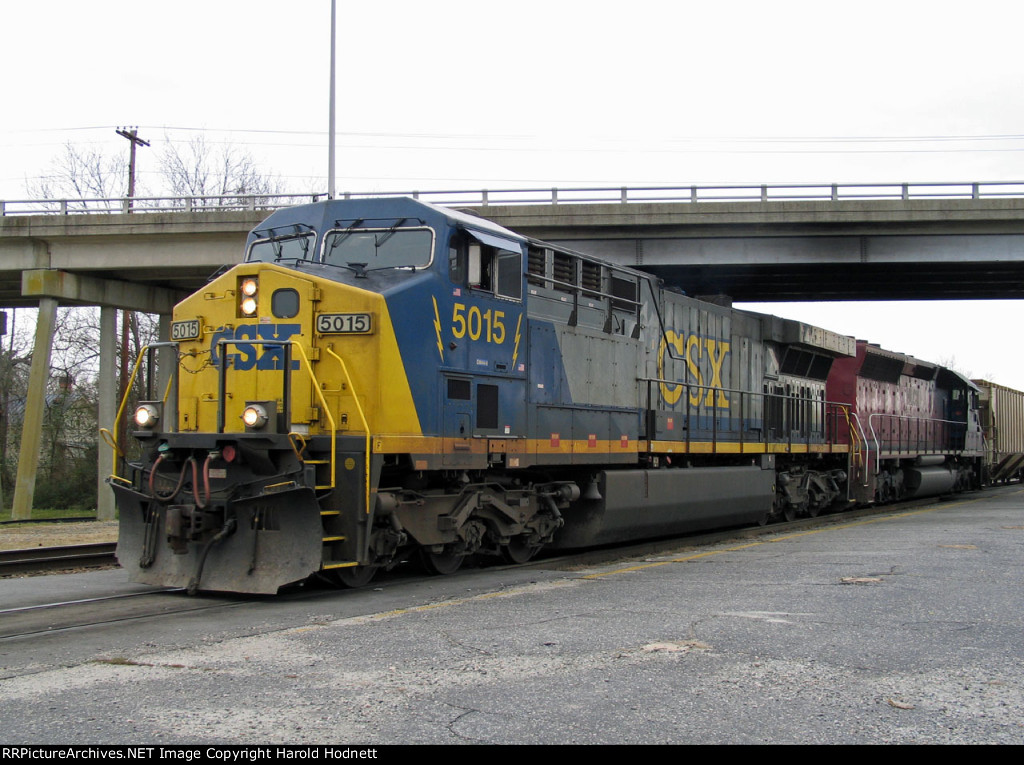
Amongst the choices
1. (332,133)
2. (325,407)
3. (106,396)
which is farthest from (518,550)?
(106,396)

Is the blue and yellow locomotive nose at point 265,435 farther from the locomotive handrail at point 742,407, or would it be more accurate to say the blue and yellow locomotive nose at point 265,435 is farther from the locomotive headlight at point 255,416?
the locomotive handrail at point 742,407

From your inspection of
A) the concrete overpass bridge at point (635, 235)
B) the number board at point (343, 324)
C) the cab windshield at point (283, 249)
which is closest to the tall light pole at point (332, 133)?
the concrete overpass bridge at point (635, 235)

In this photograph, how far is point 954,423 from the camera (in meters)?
26.5

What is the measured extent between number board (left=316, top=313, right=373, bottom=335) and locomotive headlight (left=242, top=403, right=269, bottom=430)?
36.7 inches

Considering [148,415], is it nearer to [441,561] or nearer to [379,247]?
[379,247]

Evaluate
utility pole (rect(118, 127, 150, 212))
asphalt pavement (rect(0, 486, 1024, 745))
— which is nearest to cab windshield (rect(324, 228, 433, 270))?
asphalt pavement (rect(0, 486, 1024, 745))

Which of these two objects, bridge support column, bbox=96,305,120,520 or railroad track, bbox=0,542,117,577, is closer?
railroad track, bbox=0,542,117,577

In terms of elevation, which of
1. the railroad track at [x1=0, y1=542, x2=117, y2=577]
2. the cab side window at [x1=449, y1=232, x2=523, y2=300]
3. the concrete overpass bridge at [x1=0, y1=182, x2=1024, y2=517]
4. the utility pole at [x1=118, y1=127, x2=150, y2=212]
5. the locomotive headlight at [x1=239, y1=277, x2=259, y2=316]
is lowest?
the railroad track at [x1=0, y1=542, x2=117, y2=577]

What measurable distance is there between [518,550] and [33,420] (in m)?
18.1

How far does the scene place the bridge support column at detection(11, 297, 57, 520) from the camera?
918 inches

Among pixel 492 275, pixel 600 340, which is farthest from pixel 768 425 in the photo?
pixel 492 275

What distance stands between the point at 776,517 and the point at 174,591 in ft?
38.1

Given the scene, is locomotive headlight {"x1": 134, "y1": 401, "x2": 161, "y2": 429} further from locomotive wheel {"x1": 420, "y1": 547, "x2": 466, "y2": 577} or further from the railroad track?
the railroad track
